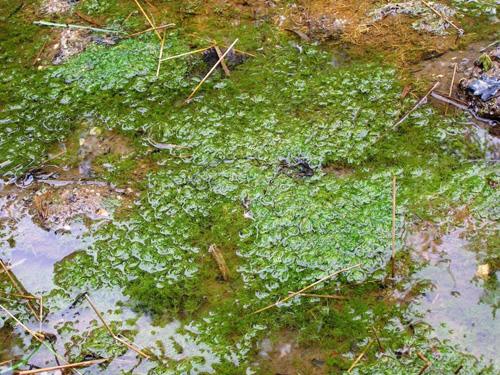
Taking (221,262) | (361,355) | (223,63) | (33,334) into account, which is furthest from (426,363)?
(223,63)

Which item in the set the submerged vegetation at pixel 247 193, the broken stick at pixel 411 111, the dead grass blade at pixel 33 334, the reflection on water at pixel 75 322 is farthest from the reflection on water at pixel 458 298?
the dead grass blade at pixel 33 334

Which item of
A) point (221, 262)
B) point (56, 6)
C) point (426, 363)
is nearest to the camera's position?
point (426, 363)

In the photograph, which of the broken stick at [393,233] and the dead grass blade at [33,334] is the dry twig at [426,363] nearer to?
the broken stick at [393,233]

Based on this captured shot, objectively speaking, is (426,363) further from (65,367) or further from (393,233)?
(65,367)

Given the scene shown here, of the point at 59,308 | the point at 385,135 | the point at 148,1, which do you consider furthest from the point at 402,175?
the point at 148,1

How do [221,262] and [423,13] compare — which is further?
[423,13]

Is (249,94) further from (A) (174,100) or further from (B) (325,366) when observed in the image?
(B) (325,366)
